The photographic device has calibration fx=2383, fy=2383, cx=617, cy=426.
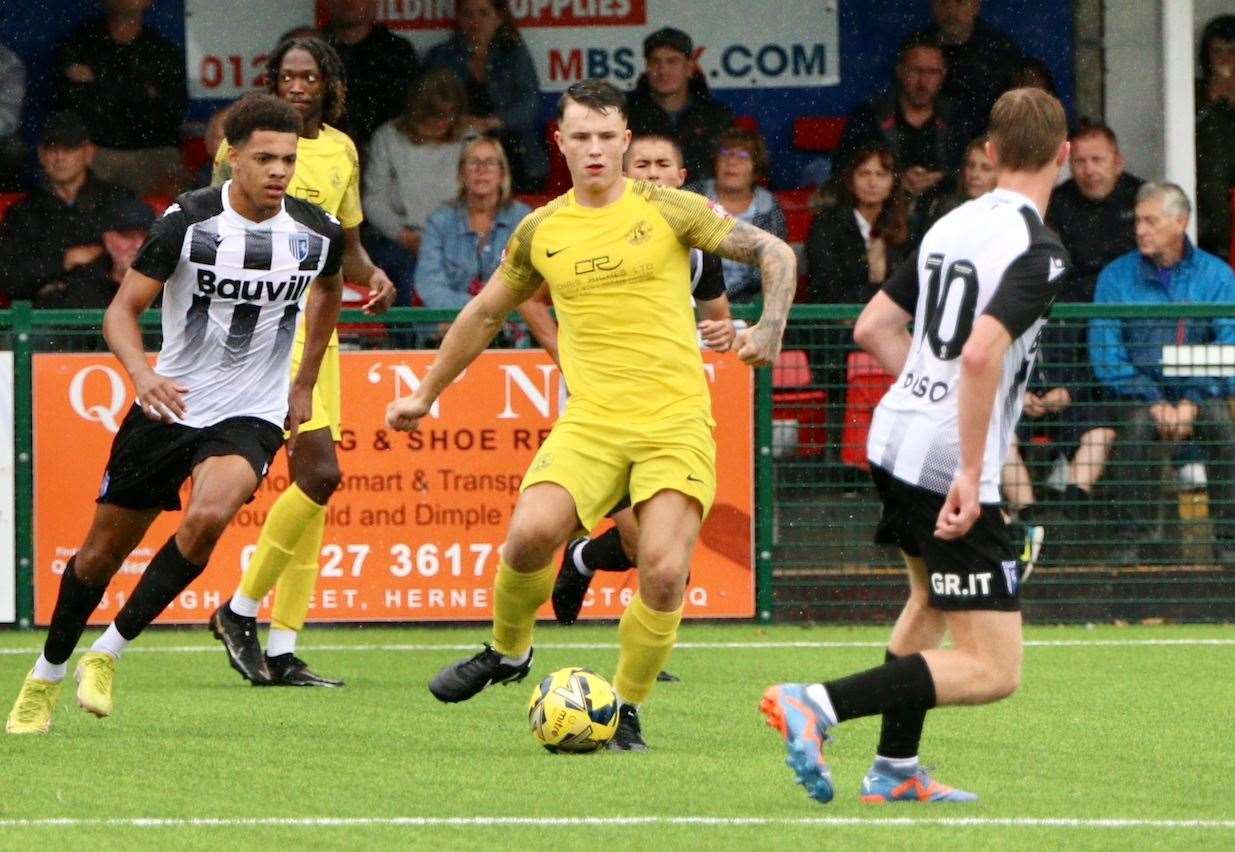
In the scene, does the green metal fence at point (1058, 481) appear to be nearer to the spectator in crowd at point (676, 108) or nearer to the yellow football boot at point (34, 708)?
the spectator in crowd at point (676, 108)

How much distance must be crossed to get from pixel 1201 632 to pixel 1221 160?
4034 millimetres

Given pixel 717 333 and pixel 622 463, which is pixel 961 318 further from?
pixel 622 463

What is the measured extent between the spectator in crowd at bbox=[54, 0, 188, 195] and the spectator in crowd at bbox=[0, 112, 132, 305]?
705 mm

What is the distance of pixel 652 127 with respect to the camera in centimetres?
1367

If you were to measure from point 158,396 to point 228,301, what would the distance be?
1.96 feet

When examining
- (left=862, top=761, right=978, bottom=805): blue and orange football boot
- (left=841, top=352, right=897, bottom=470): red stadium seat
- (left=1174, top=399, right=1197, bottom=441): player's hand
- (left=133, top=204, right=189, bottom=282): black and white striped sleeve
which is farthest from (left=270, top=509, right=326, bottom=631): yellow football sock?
(left=1174, top=399, right=1197, bottom=441): player's hand

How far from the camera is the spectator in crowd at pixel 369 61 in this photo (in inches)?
567

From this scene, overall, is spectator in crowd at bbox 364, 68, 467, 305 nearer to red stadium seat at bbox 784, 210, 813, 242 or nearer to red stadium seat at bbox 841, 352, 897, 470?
red stadium seat at bbox 784, 210, 813, 242

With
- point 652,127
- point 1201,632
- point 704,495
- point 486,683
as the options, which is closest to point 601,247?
point 704,495

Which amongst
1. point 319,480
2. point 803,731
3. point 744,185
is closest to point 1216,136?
point 744,185

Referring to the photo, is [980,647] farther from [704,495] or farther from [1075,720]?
[1075,720]

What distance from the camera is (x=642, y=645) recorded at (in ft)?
24.1

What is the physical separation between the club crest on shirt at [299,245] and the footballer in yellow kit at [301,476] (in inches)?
42.4

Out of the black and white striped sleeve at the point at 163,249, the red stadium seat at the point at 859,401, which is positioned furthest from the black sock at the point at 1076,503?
the black and white striped sleeve at the point at 163,249
